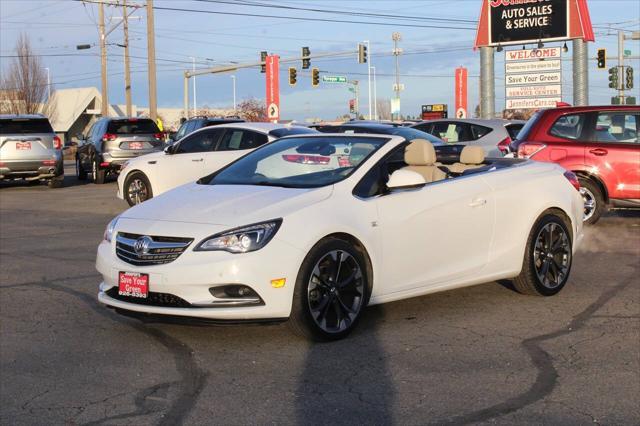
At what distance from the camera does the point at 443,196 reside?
688cm

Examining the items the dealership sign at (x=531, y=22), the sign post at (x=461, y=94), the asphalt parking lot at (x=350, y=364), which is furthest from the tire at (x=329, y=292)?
the sign post at (x=461, y=94)

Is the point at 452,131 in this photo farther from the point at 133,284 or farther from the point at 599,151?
the point at 133,284

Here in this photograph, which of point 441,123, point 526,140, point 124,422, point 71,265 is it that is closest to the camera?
point 124,422

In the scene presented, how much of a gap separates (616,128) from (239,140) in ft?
21.3

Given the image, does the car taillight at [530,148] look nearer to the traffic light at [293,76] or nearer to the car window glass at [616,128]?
the car window glass at [616,128]

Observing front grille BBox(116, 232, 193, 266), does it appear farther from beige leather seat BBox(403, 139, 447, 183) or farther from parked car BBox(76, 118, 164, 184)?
parked car BBox(76, 118, 164, 184)

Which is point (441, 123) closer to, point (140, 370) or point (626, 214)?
point (626, 214)

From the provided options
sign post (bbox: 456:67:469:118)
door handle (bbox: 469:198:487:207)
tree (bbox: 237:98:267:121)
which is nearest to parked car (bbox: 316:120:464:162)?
door handle (bbox: 469:198:487:207)

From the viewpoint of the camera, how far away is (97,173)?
23141 millimetres

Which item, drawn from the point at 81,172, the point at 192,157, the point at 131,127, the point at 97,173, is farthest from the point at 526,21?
the point at 192,157

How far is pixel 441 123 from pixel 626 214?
4297 mm

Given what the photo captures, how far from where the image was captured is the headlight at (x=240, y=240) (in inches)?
225

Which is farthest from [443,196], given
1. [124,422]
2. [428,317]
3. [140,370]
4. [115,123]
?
[115,123]

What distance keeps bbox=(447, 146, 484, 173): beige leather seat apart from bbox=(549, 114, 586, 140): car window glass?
15.5ft
